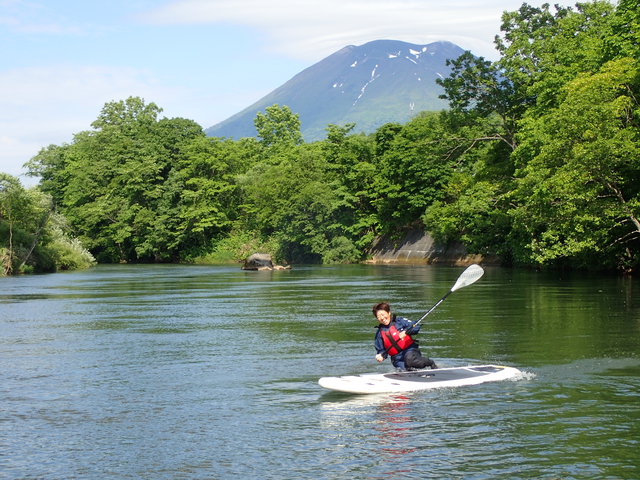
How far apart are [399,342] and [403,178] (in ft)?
206

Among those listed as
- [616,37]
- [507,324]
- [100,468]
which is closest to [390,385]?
[100,468]

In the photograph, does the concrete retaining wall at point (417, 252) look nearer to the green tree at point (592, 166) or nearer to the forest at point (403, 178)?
the forest at point (403, 178)

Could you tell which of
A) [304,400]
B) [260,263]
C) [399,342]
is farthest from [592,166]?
[260,263]

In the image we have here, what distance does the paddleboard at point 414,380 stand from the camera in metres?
13.9

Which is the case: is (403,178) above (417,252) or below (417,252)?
above

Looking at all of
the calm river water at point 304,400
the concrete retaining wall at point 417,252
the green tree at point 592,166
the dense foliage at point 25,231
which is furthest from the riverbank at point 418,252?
the calm river water at point 304,400

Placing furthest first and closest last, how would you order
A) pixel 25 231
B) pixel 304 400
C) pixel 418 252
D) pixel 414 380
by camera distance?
pixel 418 252
pixel 25 231
pixel 414 380
pixel 304 400

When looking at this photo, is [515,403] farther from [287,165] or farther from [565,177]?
[287,165]

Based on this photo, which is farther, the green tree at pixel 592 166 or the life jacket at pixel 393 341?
the green tree at pixel 592 166

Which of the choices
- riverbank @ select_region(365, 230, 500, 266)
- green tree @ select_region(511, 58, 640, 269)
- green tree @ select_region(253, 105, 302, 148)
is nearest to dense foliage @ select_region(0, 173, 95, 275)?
riverbank @ select_region(365, 230, 500, 266)

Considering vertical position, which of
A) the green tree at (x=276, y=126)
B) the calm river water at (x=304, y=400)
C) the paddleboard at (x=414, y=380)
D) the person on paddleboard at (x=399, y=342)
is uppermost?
the green tree at (x=276, y=126)

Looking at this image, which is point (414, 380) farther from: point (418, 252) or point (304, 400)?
point (418, 252)

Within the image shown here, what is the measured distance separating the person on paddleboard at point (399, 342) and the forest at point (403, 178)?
2454 cm

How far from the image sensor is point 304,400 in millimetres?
13797
